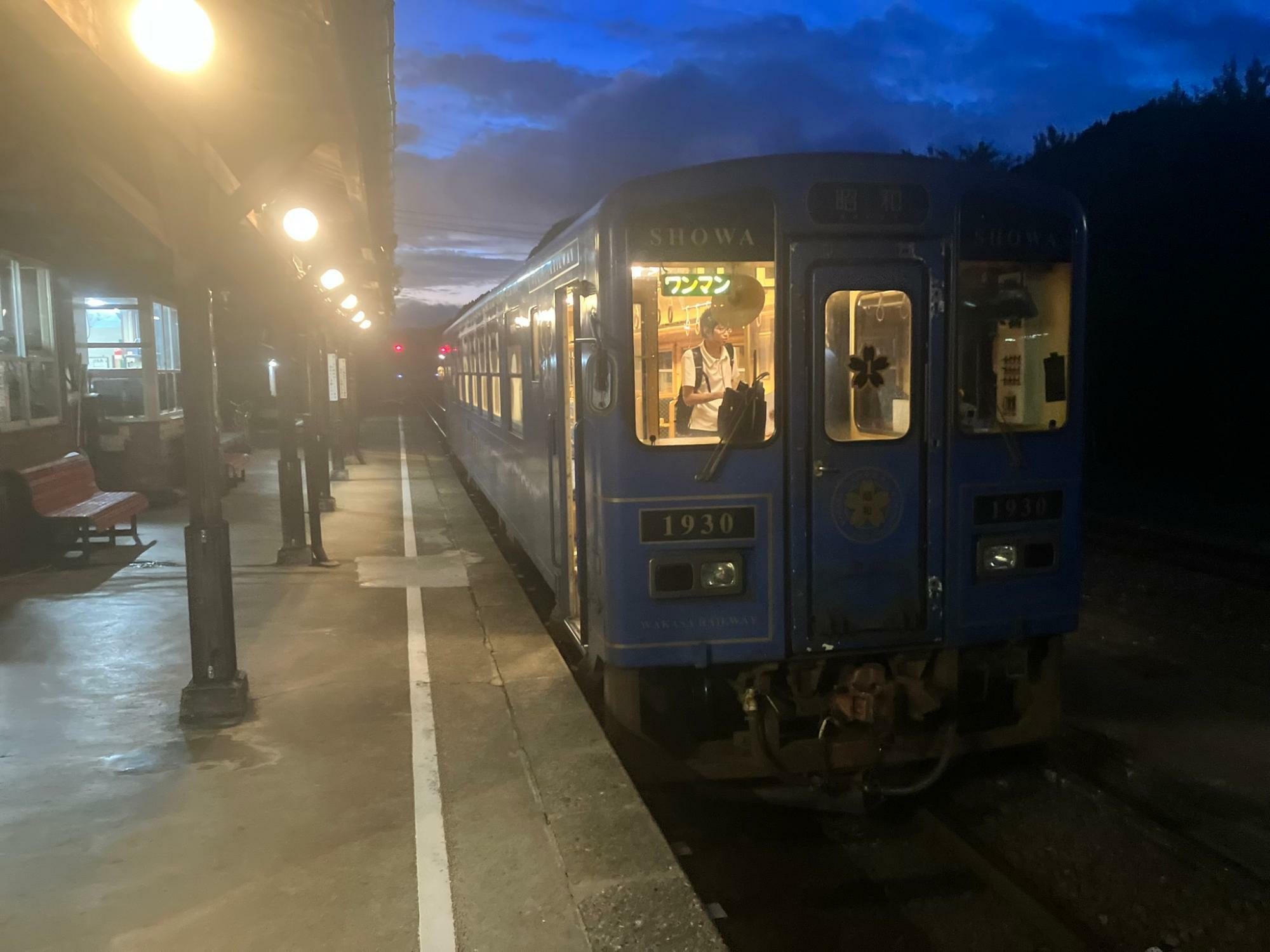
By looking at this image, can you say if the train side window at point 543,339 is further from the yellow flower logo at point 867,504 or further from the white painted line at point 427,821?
the yellow flower logo at point 867,504

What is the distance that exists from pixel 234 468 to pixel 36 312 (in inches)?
189

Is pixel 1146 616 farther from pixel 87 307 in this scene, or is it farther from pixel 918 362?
pixel 87 307

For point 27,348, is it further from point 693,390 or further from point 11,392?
point 693,390

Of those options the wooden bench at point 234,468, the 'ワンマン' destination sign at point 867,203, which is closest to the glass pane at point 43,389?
the wooden bench at point 234,468

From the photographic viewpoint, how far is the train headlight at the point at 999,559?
4.94 meters

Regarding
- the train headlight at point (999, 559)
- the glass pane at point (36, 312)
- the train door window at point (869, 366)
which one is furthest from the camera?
the glass pane at point (36, 312)

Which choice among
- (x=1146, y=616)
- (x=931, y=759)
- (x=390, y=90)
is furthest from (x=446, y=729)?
(x=1146, y=616)

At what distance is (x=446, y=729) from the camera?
18.3 feet

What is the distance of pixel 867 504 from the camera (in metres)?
Answer: 4.81

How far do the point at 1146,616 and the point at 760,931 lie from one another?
→ 6101mm

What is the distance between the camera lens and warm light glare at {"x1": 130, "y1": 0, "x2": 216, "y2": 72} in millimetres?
4293

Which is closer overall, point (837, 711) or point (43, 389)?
point (837, 711)

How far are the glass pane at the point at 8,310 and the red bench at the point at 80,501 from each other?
1283mm

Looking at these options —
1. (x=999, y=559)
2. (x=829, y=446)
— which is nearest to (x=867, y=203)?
(x=829, y=446)
